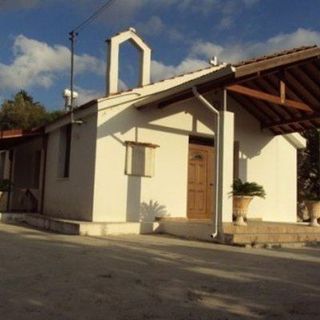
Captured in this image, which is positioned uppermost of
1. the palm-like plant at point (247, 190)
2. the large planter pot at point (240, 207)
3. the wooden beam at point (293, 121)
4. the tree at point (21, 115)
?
the tree at point (21, 115)

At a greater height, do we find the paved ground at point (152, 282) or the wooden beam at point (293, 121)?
the wooden beam at point (293, 121)

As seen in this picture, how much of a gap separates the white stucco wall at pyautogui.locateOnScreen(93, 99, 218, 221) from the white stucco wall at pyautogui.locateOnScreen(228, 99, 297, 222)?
1629 mm

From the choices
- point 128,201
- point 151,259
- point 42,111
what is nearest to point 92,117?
point 128,201

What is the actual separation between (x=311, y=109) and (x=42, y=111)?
28.6 m

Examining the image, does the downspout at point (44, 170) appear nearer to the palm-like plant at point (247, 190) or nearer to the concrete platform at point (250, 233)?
the concrete platform at point (250, 233)

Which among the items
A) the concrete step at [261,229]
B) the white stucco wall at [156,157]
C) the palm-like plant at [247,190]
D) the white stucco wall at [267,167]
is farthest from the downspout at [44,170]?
the concrete step at [261,229]

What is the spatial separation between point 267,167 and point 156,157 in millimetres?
4279

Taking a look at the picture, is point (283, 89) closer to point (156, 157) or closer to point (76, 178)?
point (156, 157)

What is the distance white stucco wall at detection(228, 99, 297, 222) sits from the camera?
1538 cm

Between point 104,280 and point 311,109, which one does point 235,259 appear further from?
point 311,109

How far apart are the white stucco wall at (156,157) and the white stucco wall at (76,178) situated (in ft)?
1.01

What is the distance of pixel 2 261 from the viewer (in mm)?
7414

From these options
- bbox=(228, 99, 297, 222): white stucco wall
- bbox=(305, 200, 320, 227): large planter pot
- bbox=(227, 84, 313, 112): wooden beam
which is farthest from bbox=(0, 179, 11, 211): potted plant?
bbox=(305, 200, 320, 227): large planter pot

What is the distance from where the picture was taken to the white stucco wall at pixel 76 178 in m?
12.8
